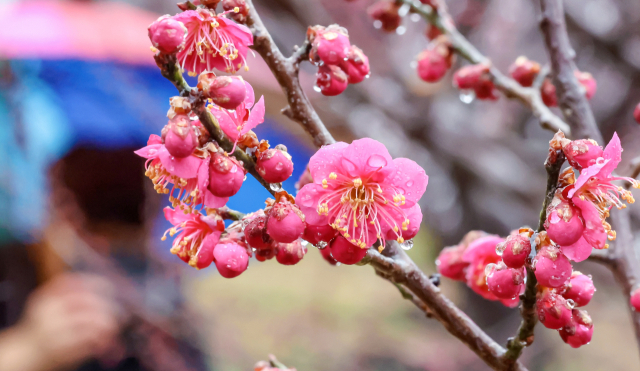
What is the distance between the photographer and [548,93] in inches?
32.7

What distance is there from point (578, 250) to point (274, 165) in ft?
0.85

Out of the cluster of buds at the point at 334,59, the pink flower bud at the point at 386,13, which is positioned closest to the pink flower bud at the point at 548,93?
the pink flower bud at the point at 386,13

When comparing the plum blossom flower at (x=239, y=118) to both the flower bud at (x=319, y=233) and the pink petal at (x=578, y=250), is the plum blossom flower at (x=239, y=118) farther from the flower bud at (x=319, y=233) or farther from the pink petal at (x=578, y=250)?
the pink petal at (x=578, y=250)

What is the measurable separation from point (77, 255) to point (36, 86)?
86 cm

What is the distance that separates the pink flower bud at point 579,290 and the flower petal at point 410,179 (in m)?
0.18

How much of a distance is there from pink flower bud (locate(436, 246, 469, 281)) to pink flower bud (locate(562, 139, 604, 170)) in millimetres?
299

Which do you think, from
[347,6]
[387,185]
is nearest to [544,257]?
[387,185]

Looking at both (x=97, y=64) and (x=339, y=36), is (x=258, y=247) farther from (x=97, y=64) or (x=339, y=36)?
(x=97, y=64)

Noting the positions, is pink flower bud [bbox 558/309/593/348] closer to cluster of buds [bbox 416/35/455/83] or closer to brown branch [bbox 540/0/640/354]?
brown branch [bbox 540/0/640/354]

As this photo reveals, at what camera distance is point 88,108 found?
7.75ft

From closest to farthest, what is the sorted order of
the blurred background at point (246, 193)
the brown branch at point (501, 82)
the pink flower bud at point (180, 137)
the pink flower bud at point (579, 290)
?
the pink flower bud at point (180, 137) → the pink flower bud at point (579, 290) → the brown branch at point (501, 82) → the blurred background at point (246, 193)

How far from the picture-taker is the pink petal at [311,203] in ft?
1.27

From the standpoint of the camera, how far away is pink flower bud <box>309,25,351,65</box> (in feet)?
1.48

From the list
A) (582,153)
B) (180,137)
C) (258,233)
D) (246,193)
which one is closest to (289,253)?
(258,233)
